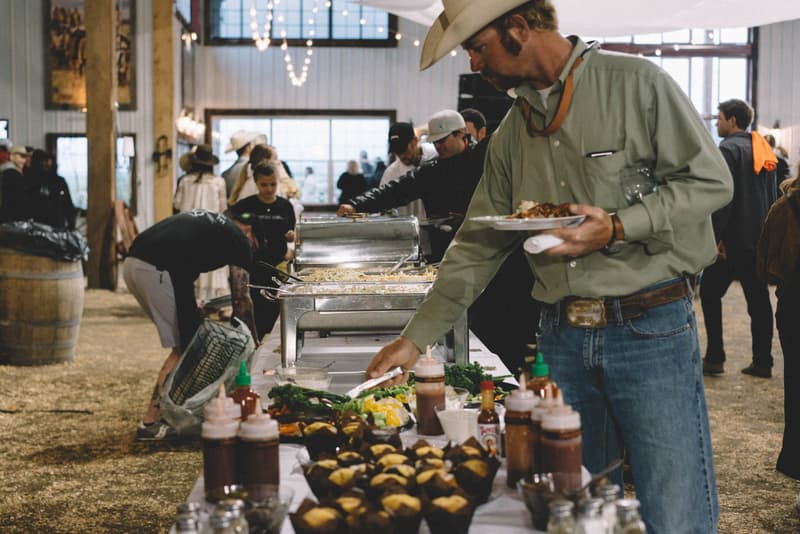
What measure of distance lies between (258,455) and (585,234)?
2.34 ft

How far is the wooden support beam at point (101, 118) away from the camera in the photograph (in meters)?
11.8

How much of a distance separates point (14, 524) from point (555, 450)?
304 centimetres

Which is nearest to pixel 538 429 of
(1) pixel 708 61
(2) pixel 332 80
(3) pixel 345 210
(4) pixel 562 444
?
(4) pixel 562 444

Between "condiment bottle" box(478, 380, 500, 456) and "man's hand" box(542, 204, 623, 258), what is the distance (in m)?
0.37

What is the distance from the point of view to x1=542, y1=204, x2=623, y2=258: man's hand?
188cm

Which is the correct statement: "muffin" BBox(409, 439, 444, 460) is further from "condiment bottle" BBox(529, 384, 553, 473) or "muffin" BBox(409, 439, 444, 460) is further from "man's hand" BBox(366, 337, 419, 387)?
"man's hand" BBox(366, 337, 419, 387)

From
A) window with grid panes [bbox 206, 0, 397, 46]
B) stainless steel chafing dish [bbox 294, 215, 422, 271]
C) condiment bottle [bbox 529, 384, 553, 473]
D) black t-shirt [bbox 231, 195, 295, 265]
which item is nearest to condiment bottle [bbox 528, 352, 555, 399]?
condiment bottle [bbox 529, 384, 553, 473]

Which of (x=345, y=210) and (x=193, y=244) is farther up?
(x=345, y=210)

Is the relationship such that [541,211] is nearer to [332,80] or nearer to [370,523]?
[370,523]

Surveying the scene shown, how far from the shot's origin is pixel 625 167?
6.91 ft

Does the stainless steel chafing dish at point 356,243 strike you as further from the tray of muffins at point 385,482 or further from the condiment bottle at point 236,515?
the condiment bottle at point 236,515

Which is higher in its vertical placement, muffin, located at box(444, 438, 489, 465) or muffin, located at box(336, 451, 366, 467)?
muffin, located at box(444, 438, 489, 465)

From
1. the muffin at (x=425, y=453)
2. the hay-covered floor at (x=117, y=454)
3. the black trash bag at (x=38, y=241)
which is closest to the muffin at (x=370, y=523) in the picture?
the muffin at (x=425, y=453)

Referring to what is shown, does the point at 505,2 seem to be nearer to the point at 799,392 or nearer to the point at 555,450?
the point at 555,450
